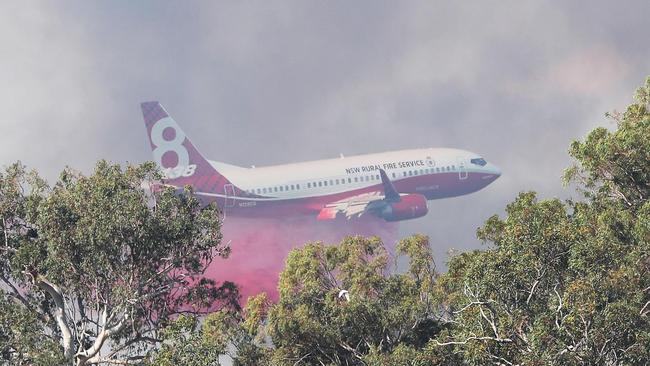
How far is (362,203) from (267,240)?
1480 centimetres

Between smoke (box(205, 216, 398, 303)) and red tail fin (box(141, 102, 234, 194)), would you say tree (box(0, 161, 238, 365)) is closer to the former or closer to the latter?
smoke (box(205, 216, 398, 303))

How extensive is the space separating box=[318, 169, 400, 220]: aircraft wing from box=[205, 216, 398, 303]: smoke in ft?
5.90

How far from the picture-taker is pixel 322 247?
55156 mm

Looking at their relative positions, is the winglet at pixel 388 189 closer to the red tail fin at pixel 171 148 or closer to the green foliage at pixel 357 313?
the red tail fin at pixel 171 148

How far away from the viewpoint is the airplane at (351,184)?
140750mm

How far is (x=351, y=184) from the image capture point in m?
146

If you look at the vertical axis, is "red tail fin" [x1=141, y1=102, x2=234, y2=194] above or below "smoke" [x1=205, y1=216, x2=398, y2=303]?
above

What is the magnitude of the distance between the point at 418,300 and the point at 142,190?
46.0ft

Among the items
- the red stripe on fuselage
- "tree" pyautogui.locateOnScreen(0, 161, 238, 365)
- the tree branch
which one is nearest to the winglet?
the red stripe on fuselage

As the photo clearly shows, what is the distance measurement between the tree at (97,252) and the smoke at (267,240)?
269ft

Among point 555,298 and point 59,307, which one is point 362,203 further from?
point 555,298

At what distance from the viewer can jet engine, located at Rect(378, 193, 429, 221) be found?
14500cm

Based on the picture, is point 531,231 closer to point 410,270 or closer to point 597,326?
point 597,326

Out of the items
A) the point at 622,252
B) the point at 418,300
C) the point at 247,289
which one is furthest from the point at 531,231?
the point at 247,289
